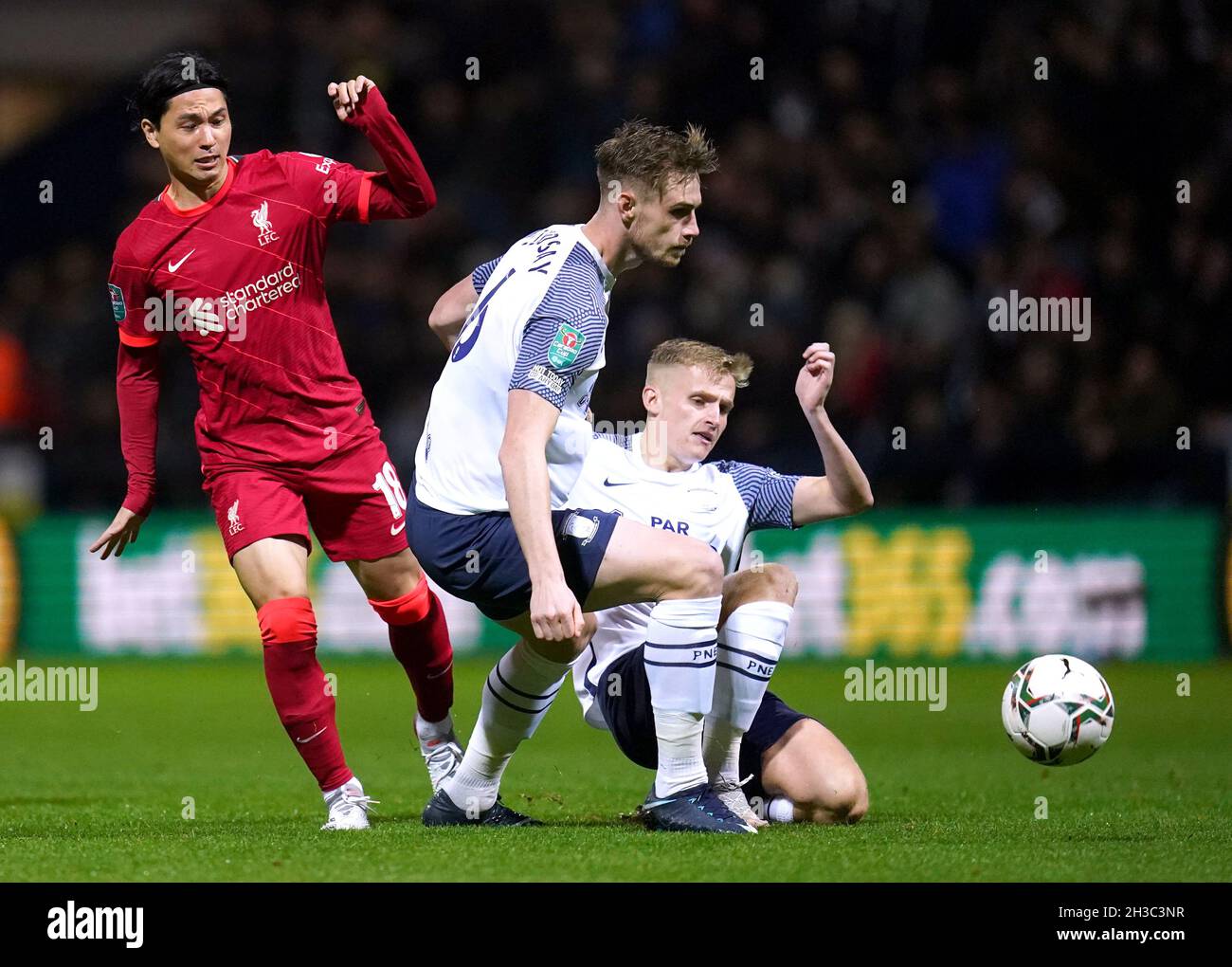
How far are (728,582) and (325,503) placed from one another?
1.34 meters

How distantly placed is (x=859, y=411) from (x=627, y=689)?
699 centimetres

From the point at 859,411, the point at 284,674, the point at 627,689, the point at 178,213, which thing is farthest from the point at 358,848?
the point at 859,411

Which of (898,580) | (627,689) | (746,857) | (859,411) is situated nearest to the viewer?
(746,857)

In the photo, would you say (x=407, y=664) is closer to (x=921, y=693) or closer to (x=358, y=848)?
(x=358, y=848)

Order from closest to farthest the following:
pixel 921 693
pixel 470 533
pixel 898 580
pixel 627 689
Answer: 1. pixel 470 533
2. pixel 627 689
3. pixel 921 693
4. pixel 898 580

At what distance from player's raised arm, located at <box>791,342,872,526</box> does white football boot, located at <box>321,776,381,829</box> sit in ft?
5.05

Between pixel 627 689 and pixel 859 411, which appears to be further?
pixel 859 411

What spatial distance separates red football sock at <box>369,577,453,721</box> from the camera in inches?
228

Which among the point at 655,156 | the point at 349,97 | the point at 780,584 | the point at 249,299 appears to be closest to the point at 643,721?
the point at 780,584

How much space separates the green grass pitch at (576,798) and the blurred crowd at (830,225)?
2005mm

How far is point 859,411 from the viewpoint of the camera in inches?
472

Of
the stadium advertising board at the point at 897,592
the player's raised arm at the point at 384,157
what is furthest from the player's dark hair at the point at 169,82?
the stadium advertising board at the point at 897,592

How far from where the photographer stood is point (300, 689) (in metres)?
5.13

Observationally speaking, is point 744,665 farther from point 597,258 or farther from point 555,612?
point 597,258
